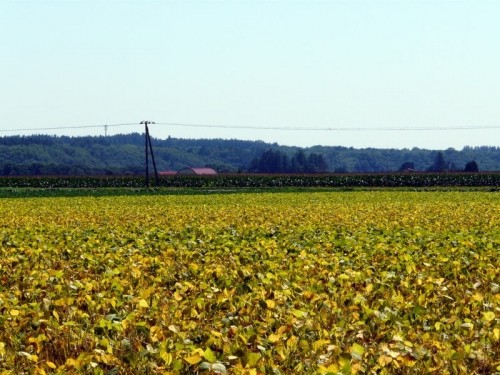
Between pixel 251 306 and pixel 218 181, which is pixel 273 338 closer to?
pixel 251 306

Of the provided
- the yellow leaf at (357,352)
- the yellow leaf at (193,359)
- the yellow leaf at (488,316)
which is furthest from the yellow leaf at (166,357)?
the yellow leaf at (488,316)

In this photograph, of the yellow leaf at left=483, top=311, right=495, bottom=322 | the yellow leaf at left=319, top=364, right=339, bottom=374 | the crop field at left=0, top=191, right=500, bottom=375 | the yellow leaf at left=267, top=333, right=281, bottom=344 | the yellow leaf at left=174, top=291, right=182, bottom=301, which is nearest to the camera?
the yellow leaf at left=319, top=364, right=339, bottom=374

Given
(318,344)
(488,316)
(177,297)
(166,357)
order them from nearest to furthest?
(166,357)
(318,344)
(488,316)
(177,297)

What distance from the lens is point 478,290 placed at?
9531mm

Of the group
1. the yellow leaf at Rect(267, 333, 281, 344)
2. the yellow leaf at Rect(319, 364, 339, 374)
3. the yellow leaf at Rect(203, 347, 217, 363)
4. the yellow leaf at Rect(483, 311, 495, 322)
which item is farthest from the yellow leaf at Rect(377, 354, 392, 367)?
the yellow leaf at Rect(483, 311, 495, 322)

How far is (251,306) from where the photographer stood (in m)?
8.00

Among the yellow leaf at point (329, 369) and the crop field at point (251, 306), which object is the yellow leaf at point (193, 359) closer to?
the crop field at point (251, 306)

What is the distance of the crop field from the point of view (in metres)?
6.07

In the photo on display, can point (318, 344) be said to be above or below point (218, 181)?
above

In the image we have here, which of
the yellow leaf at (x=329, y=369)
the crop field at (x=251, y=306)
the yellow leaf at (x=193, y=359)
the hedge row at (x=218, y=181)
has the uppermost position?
the yellow leaf at (x=193, y=359)

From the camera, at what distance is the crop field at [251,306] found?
607 cm

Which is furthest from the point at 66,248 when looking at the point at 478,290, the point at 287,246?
the point at 478,290

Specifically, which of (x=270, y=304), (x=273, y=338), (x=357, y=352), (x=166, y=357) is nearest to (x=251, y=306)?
(x=270, y=304)

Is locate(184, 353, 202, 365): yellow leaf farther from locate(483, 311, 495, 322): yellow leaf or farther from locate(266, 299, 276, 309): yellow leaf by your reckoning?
locate(483, 311, 495, 322): yellow leaf
